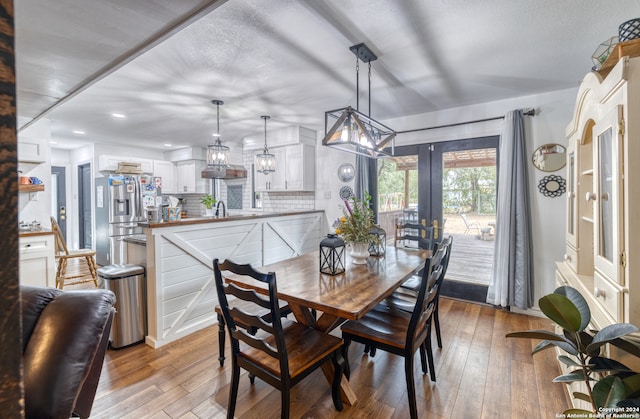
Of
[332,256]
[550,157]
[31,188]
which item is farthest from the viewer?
[31,188]

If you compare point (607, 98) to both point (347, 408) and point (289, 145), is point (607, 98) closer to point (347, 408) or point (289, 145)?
point (347, 408)

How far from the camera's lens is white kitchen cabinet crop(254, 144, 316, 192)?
4742mm

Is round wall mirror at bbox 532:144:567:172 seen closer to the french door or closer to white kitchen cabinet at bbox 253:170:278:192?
the french door

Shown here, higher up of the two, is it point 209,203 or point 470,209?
point 209,203

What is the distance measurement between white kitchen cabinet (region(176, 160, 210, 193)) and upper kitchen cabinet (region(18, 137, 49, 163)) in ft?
8.55

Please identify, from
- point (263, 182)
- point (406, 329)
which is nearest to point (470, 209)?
point (406, 329)

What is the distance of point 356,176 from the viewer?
4.29 meters

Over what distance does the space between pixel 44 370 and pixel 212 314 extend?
215 centimetres

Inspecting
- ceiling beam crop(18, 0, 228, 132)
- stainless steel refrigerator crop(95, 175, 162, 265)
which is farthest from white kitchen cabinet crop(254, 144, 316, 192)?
ceiling beam crop(18, 0, 228, 132)

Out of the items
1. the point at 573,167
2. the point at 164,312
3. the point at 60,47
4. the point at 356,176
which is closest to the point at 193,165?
the point at 356,176

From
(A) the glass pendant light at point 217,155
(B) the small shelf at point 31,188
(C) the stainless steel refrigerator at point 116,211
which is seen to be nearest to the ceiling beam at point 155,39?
(A) the glass pendant light at point 217,155

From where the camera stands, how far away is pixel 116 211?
5.20 m

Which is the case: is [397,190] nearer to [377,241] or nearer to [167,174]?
[377,241]

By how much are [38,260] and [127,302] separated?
1.64 meters
